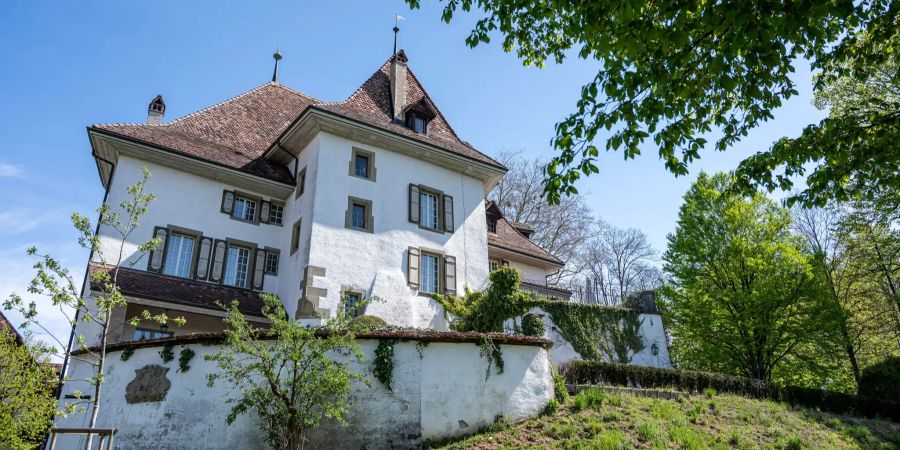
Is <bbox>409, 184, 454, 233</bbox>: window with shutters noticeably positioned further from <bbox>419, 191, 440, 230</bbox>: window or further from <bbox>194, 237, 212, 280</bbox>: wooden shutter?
<bbox>194, 237, 212, 280</bbox>: wooden shutter

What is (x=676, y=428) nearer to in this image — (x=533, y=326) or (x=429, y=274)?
(x=533, y=326)

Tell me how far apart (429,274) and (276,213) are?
5884 millimetres

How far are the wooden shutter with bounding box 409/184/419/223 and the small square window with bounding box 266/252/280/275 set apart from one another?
15.8 ft

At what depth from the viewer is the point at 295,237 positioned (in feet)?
63.6

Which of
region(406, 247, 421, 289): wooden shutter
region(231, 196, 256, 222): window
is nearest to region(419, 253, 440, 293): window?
region(406, 247, 421, 289): wooden shutter

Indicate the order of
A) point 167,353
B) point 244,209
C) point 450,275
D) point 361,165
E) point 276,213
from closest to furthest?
point 167,353 < point 244,209 < point 361,165 < point 450,275 < point 276,213

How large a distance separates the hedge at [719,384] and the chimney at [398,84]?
11854 millimetres

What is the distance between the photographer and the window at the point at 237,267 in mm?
19062

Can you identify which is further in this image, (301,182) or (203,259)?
(301,182)

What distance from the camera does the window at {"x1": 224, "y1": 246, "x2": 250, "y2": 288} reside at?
62.5 ft

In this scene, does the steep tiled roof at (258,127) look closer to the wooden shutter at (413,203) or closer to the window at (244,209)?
the window at (244,209)

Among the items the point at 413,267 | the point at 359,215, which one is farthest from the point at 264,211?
the point at 413,267

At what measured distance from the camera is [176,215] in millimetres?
18531

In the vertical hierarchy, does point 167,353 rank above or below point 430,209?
below
